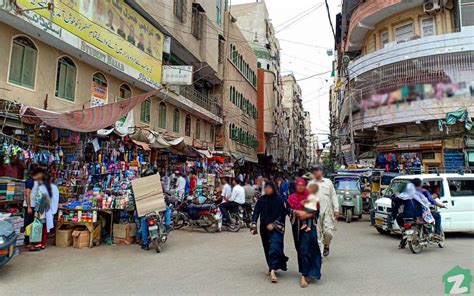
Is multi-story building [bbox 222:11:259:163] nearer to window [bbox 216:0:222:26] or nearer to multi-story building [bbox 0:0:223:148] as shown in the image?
window [bbox 216:0:222:26]

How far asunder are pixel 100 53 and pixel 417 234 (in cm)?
1086

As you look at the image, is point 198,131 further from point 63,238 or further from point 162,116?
point 63,238

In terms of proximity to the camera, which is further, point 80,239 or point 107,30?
point 107,30

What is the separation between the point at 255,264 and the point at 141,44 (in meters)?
10.8

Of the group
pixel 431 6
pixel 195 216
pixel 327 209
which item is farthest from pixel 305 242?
pixel 431 6

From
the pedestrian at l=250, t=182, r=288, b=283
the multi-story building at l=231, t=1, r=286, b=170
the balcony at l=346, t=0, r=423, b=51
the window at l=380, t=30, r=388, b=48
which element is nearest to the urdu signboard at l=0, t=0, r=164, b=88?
the pedestrian at l=250, t=182, r=288, b=283

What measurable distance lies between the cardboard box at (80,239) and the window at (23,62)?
15.4 ft

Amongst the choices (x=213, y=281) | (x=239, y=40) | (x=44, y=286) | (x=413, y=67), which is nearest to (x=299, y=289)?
(x=213, y=281)

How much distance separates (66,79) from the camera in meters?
11.1

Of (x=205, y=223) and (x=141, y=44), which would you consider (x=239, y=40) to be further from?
(x=205, y=223)

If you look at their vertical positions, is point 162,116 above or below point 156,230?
above

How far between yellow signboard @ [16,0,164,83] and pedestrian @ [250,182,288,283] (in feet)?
25.6

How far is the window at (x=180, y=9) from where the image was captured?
1709 cm

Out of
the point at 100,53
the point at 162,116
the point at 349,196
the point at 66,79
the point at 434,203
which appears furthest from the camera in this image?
the point at 162,116
